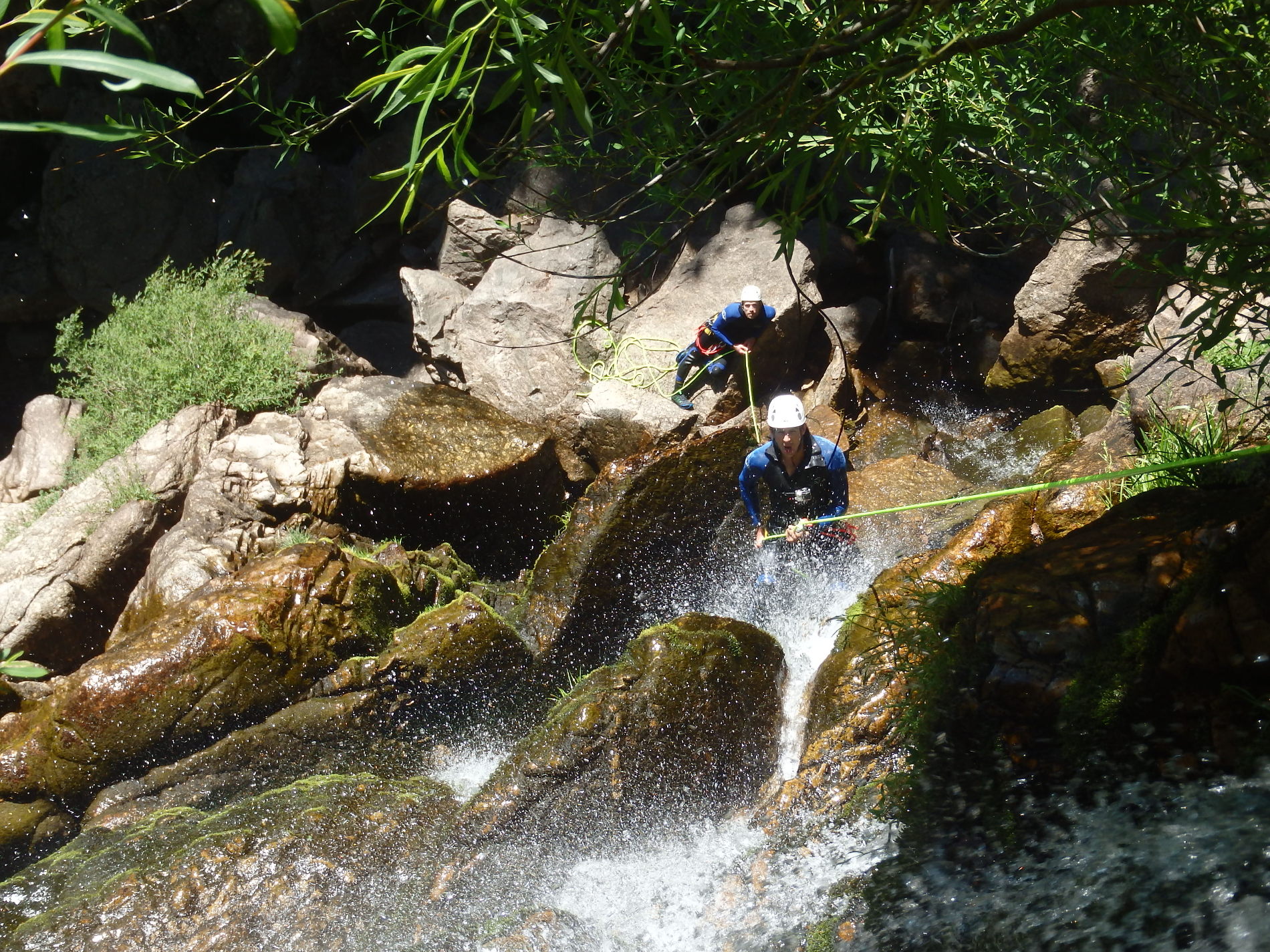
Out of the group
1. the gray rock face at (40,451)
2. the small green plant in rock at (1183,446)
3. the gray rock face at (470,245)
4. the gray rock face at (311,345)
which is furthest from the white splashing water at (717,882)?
the gray rock face at (40,451)

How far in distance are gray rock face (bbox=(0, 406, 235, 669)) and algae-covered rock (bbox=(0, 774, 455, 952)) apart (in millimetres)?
2115

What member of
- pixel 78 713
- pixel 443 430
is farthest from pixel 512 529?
pixel 78 713

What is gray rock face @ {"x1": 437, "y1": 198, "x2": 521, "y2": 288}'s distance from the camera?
9953 mm

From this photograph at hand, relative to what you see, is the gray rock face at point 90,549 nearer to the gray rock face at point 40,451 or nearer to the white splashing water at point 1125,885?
the gray rock face at point 40,451

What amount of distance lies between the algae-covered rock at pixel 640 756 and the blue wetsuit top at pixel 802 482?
4.71 ft

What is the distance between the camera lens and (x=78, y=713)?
543 cm

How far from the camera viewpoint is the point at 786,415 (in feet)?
19.4

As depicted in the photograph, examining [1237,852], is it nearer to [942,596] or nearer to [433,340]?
[942,596]

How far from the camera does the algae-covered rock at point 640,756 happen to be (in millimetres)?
4562

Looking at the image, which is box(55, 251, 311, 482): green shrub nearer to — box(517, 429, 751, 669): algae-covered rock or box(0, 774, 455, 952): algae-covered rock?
box(517, 429, 751, 669): algae-covered rock

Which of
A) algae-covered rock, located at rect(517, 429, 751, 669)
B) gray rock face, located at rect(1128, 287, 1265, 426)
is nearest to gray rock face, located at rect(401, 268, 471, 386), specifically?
algae-covered rock, located at rect(517, 429, 751, 669)

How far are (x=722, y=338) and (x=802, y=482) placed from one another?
2.21 m

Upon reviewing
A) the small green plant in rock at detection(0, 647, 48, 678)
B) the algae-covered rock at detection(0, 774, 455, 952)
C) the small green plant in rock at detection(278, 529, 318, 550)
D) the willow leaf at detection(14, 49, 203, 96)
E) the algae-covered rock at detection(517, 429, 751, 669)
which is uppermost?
the willow leaf at detection(14, 49, 203, 96)

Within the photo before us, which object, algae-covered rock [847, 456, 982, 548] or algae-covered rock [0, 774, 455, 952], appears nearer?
algae-covered rock [0, 774, 455, 952]
